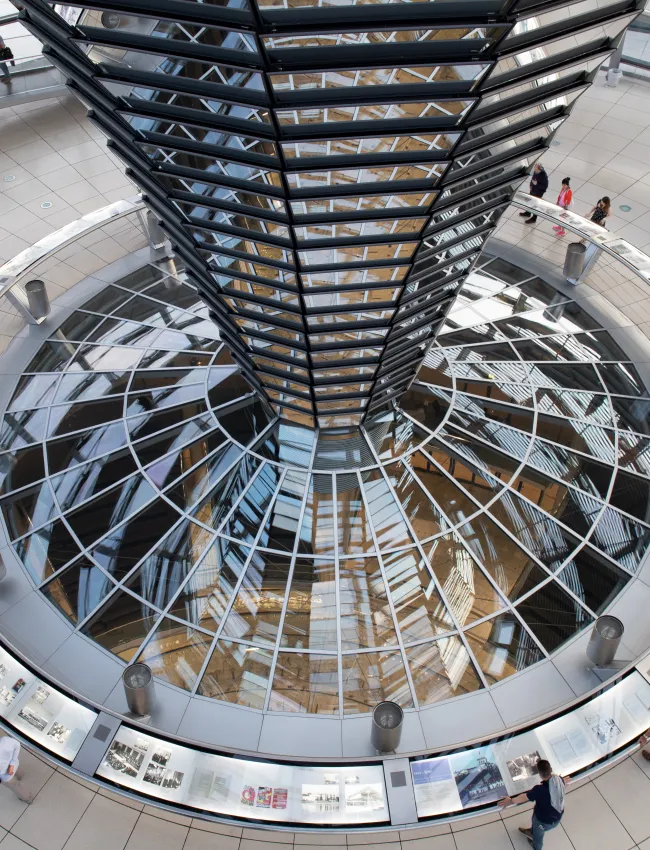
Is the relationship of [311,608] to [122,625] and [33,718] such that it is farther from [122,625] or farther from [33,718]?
[33,718]

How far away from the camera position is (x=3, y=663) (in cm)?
1589

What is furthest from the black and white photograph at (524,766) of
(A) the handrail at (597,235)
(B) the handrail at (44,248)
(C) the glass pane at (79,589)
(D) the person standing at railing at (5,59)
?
(D) the person standing at railing at (5,59)

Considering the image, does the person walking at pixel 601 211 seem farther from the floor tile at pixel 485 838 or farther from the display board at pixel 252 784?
the display board at pixel 252 784

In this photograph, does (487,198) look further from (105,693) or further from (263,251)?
(105,693)

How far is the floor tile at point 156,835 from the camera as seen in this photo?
48.5 feet

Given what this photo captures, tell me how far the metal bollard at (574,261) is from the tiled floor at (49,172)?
1543 cm

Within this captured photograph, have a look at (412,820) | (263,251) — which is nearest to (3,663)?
(412,820)

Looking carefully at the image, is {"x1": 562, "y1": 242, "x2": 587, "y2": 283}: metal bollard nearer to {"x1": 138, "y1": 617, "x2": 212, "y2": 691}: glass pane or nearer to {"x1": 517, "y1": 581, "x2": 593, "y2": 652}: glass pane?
{"x1": 517, "y1": 581, "x2": 593, "y2": 652}: glass pane

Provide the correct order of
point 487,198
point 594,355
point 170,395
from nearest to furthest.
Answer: point 487,198
point 170,395
point 594,355

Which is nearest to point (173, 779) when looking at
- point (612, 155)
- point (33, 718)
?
point (33, 718)

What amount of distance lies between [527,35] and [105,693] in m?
13.2

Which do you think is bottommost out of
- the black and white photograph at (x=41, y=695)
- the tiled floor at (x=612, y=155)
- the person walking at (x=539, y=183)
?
the black and white photograph at (x=41, y=695)

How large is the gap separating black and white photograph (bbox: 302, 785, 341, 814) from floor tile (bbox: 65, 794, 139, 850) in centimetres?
321

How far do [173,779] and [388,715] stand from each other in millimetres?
3669
